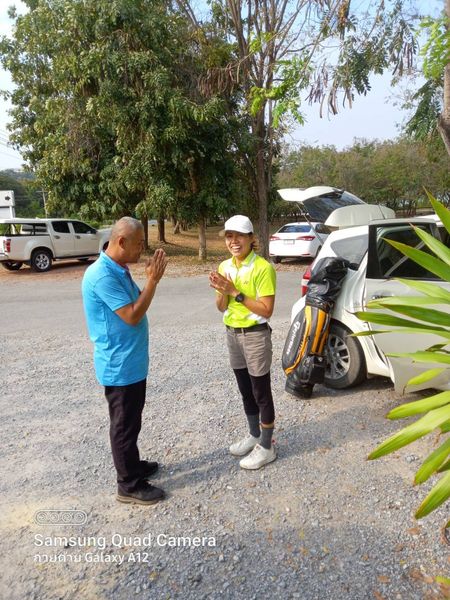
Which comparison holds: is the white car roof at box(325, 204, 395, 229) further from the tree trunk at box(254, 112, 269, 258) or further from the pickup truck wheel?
the pickup truck wheel

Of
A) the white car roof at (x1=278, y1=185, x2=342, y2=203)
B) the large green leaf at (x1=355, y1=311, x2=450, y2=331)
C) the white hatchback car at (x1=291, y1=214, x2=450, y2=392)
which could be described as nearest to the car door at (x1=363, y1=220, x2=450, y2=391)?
the white hatchback car at (x1=291, y1=214, x2=450, y2=392)

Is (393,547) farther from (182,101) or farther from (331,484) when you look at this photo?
(182,101)

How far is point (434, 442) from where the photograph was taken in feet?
10.7

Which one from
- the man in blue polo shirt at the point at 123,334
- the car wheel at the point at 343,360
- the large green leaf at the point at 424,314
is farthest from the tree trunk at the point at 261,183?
the large green leaf at the point at 424,314

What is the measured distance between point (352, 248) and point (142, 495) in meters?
2.96

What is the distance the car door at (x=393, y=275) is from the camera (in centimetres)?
356

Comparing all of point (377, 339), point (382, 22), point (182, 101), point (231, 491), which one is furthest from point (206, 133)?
point (231, 491)

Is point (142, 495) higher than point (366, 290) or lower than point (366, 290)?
lower

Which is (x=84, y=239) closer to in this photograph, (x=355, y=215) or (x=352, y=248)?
(x=355, y=215)

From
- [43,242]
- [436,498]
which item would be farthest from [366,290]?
[43,242]

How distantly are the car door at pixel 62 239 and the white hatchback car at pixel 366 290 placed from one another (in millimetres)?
12748

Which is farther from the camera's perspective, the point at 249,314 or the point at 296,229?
the point at 296,229

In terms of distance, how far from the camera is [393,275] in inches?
154

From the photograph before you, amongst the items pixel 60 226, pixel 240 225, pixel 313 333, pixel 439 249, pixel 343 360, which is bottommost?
pixel 343 360
